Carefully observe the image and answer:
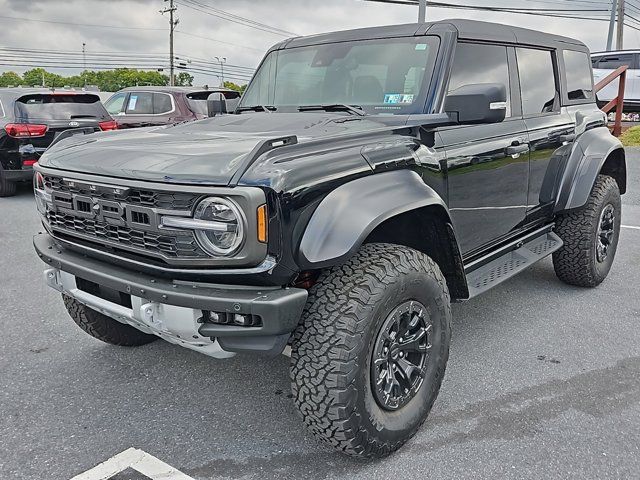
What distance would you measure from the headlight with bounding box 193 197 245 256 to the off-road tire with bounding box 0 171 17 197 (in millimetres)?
7637

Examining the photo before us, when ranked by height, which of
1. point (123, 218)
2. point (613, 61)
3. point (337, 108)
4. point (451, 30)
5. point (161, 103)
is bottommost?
point (123, 218)

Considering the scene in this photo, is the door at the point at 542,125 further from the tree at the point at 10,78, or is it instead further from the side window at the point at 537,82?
the tree at the point at 10,78

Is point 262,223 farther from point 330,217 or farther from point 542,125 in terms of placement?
point 542,125

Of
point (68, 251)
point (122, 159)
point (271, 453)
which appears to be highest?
point (122, 159)

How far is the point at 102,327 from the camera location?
11.0 feet

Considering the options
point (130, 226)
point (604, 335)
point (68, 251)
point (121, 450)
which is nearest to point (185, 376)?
point (121, 450)

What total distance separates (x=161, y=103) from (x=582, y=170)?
831 centimetres

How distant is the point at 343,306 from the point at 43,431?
155 centimetres

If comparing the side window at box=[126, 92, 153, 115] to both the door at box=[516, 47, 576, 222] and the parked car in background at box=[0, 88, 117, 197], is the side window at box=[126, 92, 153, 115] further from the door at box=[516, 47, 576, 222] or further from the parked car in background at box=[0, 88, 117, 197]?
the door at box=[516, 47, 576, 222]

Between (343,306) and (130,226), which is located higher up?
(130,226)

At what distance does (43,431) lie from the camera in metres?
2.68

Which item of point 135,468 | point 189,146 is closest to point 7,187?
point 189,146

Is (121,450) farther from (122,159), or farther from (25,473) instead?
(122,159)

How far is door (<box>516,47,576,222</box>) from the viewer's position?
378 cm
